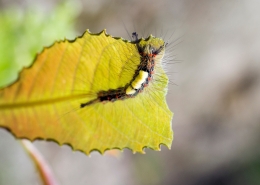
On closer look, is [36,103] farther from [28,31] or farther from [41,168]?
[28,31]

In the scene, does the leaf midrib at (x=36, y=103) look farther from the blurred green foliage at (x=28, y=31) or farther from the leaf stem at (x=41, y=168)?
the blurred green foliage at (x=28, y=31)

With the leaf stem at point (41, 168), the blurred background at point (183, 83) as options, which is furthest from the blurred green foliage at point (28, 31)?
the leaf stem at point (41, 168)

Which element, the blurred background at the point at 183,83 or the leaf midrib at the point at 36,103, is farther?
the blurred background at the point at 183,83

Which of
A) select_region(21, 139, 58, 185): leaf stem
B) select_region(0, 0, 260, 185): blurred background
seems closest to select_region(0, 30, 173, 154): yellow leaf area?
select_region(21, 139, 58, 185): leaf stem

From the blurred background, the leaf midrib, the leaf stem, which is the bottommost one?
the leaf stem

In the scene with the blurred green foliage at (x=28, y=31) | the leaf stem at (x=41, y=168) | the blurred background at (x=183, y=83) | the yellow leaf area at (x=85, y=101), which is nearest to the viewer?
the yellow leaf area at (x=85, y=101)

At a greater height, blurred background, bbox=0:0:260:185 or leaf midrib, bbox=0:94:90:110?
blurred background, bbox=0:0:260:185

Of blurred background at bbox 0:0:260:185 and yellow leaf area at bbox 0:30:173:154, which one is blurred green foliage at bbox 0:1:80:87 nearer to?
blurred background at bbox 0:0:260:185

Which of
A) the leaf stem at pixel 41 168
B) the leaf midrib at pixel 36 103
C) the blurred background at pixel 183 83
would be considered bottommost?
the leaf stem at pixel 41 168
